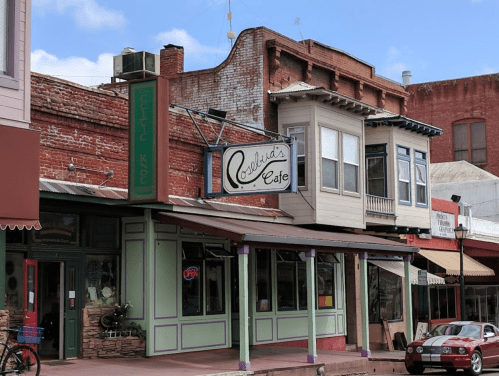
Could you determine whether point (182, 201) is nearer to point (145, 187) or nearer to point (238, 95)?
point (145, 187)

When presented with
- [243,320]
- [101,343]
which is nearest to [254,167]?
[243,320]

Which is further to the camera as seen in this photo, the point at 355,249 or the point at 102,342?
the point at 355,249

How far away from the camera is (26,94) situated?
13.9m

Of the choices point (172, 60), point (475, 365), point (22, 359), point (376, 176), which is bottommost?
point (475, 365)

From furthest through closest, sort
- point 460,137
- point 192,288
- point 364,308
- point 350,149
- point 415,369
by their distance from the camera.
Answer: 1. point 460,137
2. point 350,149
3. point 364,308
4. point 415,369
5. point 192,288

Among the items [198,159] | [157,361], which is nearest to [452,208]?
[198,159]

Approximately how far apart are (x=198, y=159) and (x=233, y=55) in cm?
565

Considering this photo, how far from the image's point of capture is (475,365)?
2000cm

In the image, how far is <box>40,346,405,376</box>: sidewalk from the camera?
51.4 feet

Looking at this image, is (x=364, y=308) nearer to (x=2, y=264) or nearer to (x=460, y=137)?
(x=2, y=264)

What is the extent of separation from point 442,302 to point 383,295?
538 centimetres

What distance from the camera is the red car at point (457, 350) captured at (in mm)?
19797

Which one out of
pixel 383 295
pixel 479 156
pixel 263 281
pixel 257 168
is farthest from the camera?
pixel 479 156

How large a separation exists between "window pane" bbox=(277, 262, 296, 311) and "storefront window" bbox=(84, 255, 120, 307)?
19.7 feet
